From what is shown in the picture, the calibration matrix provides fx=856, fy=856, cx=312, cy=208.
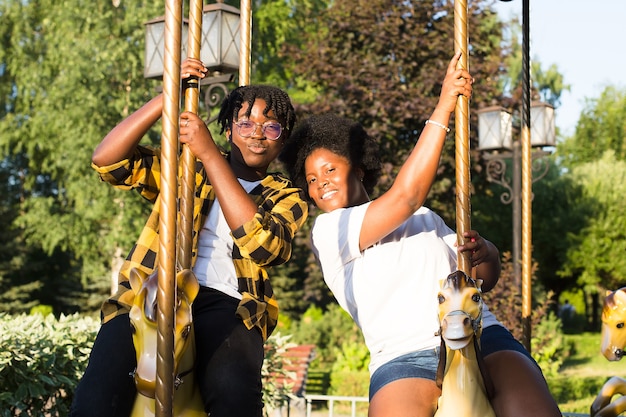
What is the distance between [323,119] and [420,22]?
1129cm

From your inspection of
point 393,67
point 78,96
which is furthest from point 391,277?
point 78,96

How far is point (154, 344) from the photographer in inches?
95.5

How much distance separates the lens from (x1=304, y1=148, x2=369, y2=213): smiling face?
3143 mm

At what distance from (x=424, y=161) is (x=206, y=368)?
0.94m

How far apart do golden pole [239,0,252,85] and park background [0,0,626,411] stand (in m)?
2.08

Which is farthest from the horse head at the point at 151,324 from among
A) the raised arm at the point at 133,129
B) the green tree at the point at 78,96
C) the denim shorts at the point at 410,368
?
the green tree at the point at 78,96

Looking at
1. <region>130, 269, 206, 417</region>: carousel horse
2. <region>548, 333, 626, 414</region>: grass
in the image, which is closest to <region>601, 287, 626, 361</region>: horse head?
<region>130, 269, 206, 417</region>: carousel horse

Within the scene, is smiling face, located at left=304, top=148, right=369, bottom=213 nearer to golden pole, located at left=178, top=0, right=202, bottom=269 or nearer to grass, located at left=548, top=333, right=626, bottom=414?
golden pole, located at left=178, top=0, right=202, bottom=269

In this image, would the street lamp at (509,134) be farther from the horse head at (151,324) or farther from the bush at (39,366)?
the horse head at (151,324)

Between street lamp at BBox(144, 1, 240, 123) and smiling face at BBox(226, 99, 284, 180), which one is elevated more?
street lamp at BBox(144, 1, 240, 123)

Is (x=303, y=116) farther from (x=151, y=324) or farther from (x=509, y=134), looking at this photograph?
(x=151, y=324)

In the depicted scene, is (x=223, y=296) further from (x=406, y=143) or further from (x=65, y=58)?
(x=65, y=58)

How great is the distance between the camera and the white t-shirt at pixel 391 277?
9.01 feet

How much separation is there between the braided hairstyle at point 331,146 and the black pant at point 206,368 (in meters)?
0.75
